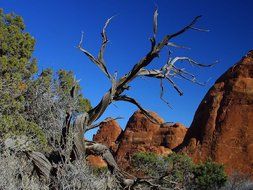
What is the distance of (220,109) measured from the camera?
156 feet

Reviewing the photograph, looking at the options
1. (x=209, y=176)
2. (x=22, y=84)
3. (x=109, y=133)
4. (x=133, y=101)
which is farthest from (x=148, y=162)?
(x=109, y=133)

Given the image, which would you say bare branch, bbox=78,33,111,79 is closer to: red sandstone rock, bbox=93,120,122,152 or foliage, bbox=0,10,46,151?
foliage, bbox=0,10,46,151

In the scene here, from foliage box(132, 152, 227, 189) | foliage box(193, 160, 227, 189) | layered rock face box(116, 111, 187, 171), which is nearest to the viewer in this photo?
foliage box(132, 152, 227, 189)

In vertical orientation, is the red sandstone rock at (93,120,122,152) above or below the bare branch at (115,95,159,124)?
above

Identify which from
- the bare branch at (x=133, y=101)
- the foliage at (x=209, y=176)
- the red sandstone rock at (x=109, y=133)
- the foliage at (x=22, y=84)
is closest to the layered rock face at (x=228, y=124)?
the foliage at (x=209, y=176)

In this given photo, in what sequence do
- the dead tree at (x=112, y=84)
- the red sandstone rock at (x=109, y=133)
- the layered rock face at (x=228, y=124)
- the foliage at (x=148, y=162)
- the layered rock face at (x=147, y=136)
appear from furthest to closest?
the red sandstone rock at (x=109, y=133) → the layered rock face at (x=147, y=136) → the layered rock face at (x=228, y=124) → the foliage at (x=148, y=162) → the dead tree at (x=112, y=84)

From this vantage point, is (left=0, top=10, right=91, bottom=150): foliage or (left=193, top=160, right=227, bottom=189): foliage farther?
(left=193, top=160, right=227, bottom=189): foliage

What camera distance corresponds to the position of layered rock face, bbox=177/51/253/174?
43.2 m

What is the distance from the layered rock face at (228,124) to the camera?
43.2 metres

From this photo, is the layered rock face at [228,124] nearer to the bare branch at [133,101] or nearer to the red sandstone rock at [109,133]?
the red sandstone rock at [109,133]

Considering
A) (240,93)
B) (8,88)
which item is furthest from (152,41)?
(240,93)

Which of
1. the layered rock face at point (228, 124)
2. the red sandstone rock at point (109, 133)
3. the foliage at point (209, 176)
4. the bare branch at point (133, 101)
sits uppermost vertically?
the red sandstone rock at point (109, 133)

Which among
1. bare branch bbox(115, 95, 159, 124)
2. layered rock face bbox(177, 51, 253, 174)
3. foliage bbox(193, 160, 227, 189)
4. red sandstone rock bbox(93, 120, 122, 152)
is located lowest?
bare branch bbox(115, 95, 159, 124)

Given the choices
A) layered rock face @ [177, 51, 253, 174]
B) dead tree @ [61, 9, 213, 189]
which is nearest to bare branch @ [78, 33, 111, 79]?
dead tree @ [61, 9, 213, 189]
